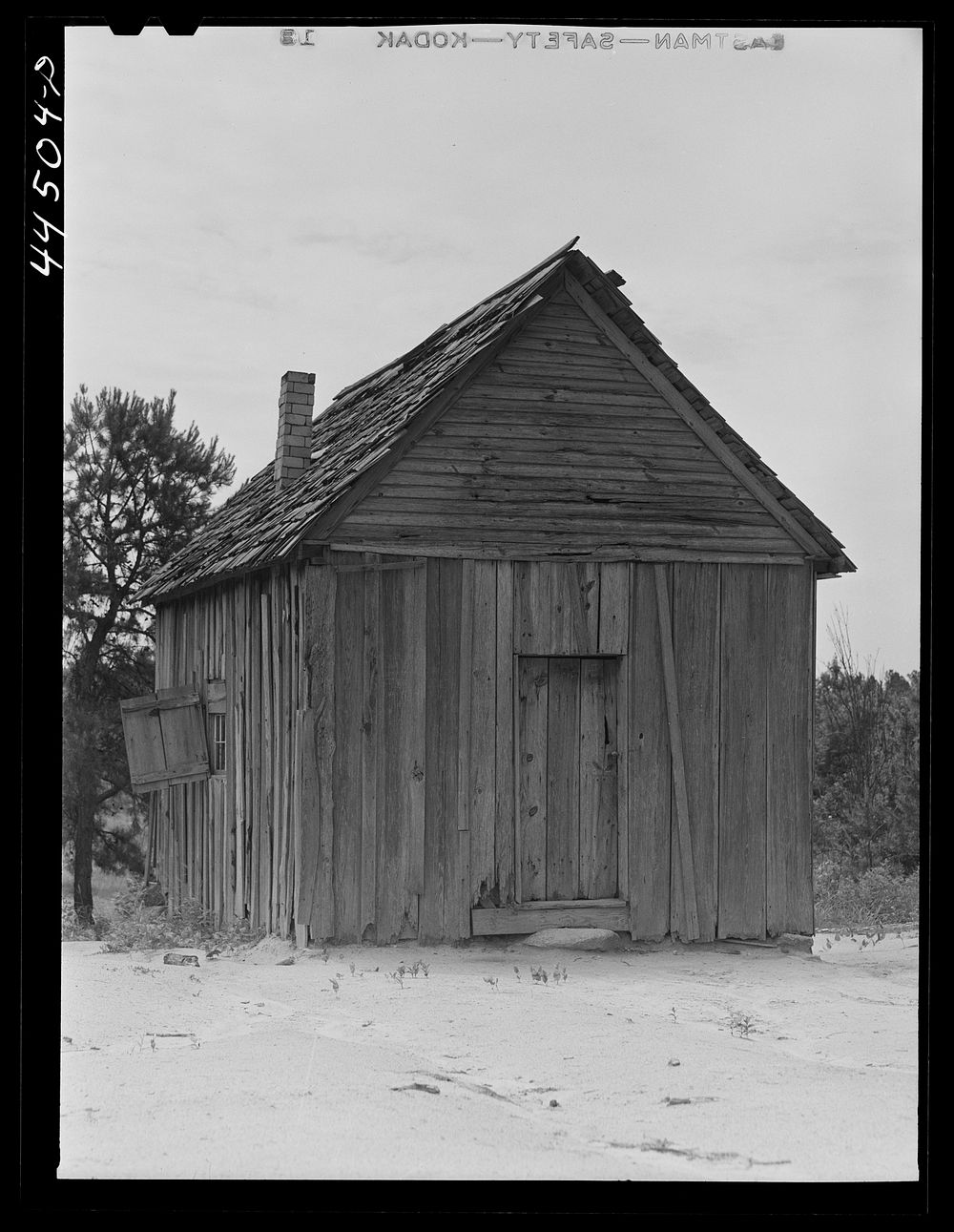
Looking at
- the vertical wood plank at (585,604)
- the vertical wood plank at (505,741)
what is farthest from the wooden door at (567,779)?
the vertical wood plank at (585,604)

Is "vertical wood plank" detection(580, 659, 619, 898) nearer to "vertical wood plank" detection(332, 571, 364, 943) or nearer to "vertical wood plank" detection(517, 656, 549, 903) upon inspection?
"vertical wood plank" detection(517, 656, 549, 903)

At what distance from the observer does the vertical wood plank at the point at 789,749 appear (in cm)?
1273

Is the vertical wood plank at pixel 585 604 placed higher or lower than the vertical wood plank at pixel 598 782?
higher

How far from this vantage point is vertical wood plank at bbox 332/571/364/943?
11.5m

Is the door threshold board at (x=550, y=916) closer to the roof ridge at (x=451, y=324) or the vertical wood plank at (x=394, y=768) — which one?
the vertical wood plank at (x=394, y=768)

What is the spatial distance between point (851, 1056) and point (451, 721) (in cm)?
441

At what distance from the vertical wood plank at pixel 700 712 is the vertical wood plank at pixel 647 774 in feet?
0.68

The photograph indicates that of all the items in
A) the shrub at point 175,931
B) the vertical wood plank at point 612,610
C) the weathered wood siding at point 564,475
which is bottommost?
the shrub at point 175,931

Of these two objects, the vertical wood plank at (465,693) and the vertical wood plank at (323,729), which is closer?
the vertical wood plank at (323,729)

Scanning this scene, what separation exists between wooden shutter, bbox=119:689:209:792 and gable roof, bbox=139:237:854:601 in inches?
51.7

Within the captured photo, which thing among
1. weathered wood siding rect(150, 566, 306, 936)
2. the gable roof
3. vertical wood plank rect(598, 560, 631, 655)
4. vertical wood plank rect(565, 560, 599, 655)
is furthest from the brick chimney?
vertical wood plank rect(598, 560, 631, 655)

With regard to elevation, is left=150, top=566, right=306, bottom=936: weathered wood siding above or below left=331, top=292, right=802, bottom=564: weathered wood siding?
below

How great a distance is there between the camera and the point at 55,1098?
611cm
